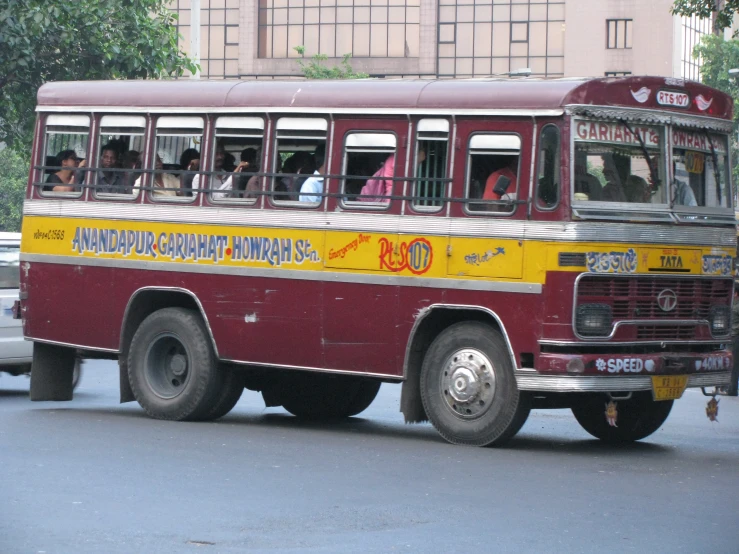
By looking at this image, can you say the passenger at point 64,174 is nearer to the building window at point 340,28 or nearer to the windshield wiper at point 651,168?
the windshield wiper at point 651,168

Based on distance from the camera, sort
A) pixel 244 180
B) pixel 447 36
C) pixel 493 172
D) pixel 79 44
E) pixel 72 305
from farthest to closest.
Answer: pixel 447 36
pixel 79 44
pixel 72 305
pixel 244 180
pixel 493 172

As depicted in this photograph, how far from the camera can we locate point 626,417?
41.6 feet

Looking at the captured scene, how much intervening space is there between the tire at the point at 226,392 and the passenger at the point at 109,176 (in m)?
1.88

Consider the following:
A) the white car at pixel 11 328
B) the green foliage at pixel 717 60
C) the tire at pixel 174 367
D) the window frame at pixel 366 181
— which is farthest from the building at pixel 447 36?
the window frame at pixel 366 181

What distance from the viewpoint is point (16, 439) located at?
1180 cm

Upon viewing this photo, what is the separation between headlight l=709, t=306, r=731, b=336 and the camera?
480 inches

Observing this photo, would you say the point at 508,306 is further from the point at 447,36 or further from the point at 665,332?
the point at 447,36

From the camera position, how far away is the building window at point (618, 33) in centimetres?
7700

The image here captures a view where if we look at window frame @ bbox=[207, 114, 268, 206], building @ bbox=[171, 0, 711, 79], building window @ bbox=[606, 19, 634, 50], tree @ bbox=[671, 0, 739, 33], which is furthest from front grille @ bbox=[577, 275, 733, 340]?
building window @ bbox=[606, 19, 634, 50]

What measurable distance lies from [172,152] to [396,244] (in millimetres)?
2619

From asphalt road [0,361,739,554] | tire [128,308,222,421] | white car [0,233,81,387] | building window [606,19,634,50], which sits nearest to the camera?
asphalt road [0,361,739,554]

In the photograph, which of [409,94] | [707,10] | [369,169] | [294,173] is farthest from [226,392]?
[707,10]

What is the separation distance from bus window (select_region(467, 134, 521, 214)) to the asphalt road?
1.83m

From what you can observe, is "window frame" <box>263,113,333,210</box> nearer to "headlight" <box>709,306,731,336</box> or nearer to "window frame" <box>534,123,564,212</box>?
"window frame" <box>534,123,564,212</box>
